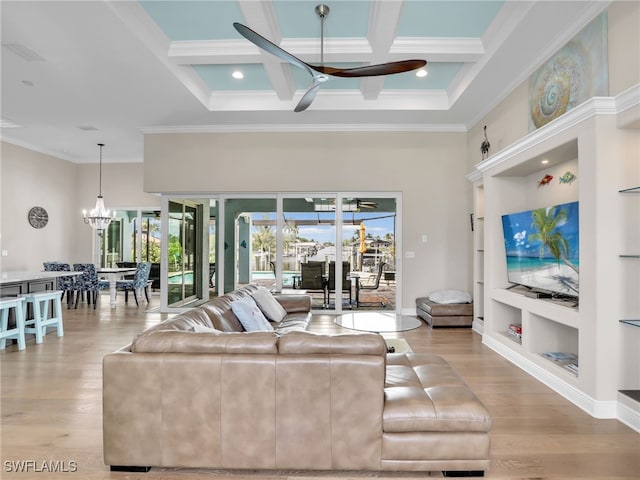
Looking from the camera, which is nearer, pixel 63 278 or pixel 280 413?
pixel 280 413

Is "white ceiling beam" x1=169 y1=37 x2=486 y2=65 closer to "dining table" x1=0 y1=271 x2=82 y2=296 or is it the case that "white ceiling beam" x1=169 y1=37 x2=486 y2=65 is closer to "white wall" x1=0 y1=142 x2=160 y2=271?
"dining table" x1=0 y1=271 x2=82 y2=296

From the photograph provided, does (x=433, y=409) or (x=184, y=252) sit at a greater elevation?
(x=184, y=252)

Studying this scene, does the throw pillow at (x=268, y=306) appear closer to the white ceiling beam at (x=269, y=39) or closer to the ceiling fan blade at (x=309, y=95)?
the ceiling fan blade at (x=309, y=95)

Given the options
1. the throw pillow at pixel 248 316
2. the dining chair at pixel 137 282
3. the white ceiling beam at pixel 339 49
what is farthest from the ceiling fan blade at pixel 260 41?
the dining chair at pixel 137 282

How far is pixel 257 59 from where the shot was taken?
180 inches

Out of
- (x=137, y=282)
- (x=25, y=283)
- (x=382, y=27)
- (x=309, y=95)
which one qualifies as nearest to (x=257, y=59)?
(x=309, y=95)

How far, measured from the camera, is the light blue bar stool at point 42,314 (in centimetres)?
492

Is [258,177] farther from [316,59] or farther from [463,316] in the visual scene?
[463,316]

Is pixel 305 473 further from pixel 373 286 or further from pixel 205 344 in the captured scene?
pixel 373 286

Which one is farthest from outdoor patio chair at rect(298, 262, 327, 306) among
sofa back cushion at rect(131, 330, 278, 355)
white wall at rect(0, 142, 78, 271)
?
white wall at rect(0, 142, 78, 271)

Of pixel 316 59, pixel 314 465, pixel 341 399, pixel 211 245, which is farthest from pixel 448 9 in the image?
pixel 211 245

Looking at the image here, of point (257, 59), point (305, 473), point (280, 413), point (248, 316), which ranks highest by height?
point (257, 59)

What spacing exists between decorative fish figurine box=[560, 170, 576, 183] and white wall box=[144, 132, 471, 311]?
277 centimetres

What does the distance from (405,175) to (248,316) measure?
4.26 meters
